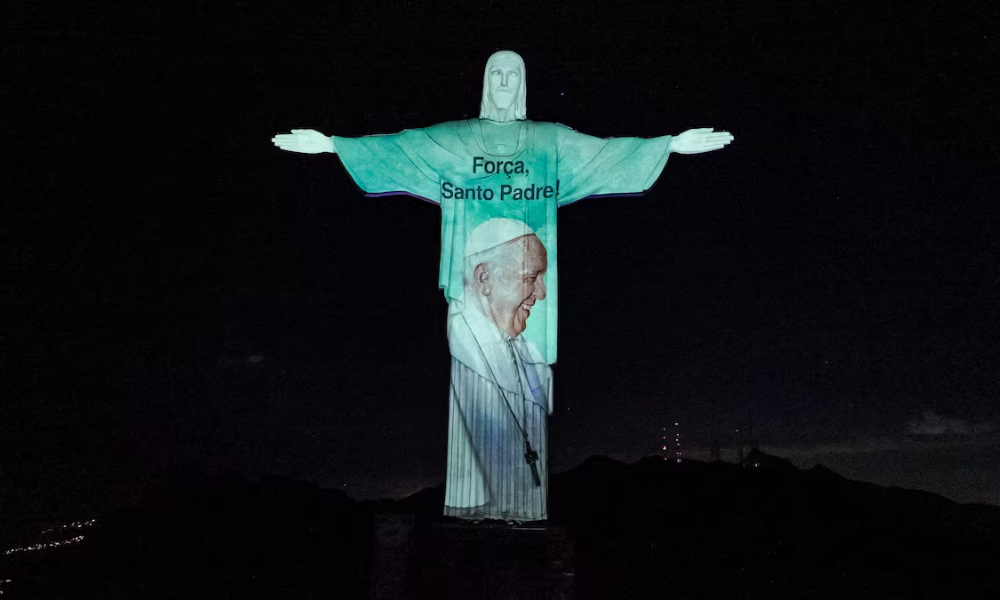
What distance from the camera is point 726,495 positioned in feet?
56.9

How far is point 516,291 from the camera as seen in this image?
7266 mm

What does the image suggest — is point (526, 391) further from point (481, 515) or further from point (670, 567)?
point (670, 567)

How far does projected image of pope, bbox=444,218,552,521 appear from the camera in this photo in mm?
6840

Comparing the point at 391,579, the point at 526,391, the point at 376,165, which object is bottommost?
the point at 391,579

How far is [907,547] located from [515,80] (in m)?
13.9

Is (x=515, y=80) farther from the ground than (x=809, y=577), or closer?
farther from the ground

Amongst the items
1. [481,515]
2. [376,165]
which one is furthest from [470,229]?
[481,515]

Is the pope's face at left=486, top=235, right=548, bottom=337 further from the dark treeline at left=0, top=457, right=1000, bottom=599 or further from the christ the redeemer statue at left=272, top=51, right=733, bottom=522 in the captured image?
the dark treeline at left=0, top=457, right=1000, bottom=599

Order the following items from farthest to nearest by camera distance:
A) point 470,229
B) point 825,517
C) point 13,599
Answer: point 825,517
point 13,599
point 470,229

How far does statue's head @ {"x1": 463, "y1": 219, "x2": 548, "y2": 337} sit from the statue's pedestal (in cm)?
180

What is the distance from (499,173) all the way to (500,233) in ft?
1.91

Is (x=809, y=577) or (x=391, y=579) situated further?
(x=809, y=577)

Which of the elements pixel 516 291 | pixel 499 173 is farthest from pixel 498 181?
pixel 516 291

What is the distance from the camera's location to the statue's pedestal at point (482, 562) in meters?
6.21
